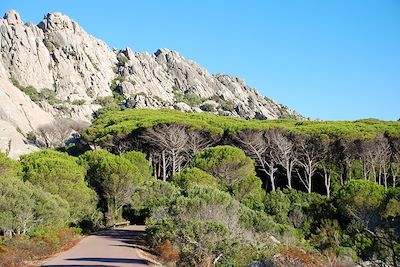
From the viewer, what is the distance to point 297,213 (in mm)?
30703

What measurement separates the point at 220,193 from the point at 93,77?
78.6 meters

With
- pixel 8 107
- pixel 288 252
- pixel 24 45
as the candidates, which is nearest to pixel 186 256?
pixel 288 252

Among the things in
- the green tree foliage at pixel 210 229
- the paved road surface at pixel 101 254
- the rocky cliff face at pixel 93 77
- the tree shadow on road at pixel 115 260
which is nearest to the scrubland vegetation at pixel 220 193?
the green tree foliage at pixel 210 229

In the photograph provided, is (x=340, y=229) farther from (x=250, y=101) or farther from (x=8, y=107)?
(x=250, y=101)

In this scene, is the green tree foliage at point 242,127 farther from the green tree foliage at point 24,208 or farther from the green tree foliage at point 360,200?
the green tree foliage at point 24,208

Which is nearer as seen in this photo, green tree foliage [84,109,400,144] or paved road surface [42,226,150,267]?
paved road surface [42,226,150,267]

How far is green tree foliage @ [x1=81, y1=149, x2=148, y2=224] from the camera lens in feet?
101

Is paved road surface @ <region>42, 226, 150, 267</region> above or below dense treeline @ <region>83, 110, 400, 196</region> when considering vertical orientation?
below

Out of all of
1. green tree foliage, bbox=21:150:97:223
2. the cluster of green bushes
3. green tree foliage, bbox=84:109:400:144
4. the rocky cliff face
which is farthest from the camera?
the rocky cliff face

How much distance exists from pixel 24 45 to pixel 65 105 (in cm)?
1767

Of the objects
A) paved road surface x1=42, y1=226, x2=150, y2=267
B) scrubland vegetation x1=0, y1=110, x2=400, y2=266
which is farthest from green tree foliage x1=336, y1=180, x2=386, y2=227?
paved road surface x1=42, y1=226, x2=150, y2=267

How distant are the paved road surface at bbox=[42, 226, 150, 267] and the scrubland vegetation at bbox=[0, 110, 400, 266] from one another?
0.97 meters

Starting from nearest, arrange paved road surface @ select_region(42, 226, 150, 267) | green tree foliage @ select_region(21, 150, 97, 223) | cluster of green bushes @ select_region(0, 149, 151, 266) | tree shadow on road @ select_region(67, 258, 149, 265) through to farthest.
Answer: paved road surface @ select_region(42, 226, 150, 267)
tree shadow on road @ select_region(67, 258, 149, 265)
cluster of green bushes @ select_region(0, 149, 151, 266)
green tree foliage @ select_region(21, 150, 97, 223)

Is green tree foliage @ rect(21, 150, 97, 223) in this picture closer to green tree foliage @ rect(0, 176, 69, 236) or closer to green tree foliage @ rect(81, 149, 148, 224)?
green tree foliage @ rect(81, 149, 148, 224)
